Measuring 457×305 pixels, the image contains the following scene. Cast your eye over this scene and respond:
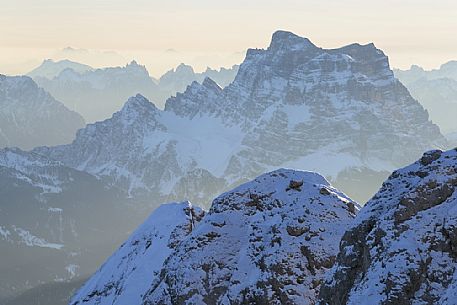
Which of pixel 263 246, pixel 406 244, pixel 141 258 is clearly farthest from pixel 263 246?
pixel 141 258

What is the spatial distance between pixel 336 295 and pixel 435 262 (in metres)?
5.67

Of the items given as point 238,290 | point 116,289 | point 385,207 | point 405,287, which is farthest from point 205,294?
point 116,289

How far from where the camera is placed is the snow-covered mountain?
4538 cm

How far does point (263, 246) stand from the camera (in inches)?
1903

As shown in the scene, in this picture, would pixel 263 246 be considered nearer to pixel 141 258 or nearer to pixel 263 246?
pixel 263 246

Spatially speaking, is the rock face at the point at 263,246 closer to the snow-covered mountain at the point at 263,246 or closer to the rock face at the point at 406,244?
the snow-covered mountain at the point at 263,246

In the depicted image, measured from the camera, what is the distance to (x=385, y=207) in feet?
126

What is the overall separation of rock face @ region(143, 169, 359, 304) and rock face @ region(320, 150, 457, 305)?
6916 mm

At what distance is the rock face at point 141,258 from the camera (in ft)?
232

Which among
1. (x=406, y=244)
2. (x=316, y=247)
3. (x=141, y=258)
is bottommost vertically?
(x=141, y=258)

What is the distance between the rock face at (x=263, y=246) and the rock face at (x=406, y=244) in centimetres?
692

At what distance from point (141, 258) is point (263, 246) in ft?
100

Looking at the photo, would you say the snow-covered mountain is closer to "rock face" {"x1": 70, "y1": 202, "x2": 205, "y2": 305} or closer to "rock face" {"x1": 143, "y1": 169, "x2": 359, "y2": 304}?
"rock face" {"x1": 143, "y1": 169, "x2": 359, "y2": 304}

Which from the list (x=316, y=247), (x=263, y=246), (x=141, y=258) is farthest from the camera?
(x=141, y=258)
